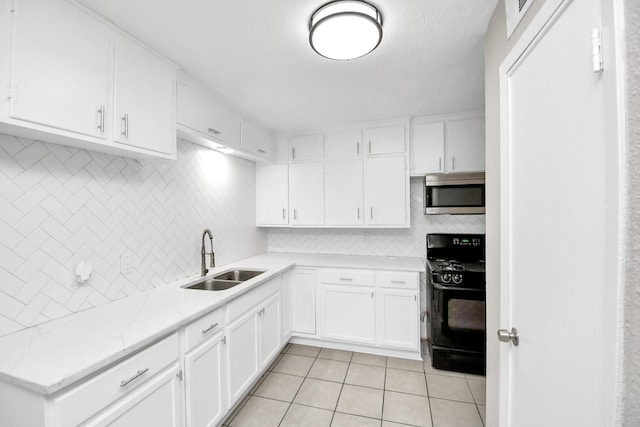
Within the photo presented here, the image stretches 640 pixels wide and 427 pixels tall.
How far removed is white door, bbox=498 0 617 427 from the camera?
0.60 meters

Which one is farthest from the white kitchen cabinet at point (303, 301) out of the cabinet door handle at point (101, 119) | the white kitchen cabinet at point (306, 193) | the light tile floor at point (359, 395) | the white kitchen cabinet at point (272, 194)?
the cabinet door handle at point (101, 119)

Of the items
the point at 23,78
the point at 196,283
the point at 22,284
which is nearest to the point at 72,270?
the point at 22,284

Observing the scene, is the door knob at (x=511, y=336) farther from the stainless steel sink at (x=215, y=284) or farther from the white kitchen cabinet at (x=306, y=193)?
the white kitchen cabinet at (x=306, y=193)

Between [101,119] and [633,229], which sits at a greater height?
[101,119]

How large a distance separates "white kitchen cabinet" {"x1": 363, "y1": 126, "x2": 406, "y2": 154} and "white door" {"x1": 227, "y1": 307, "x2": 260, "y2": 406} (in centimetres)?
203

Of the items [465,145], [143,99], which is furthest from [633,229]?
[465,145]

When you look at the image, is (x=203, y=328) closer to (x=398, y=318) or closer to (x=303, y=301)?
(x=303, y=301)

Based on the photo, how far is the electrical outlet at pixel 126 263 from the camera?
69.2 inches

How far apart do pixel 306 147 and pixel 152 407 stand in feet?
8.73

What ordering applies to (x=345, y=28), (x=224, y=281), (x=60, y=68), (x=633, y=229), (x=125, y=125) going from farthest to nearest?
1. (x=224, y=281)
2. (x=125, y=125)
3. (x=345, y=28)
4. (x=60, y=68)
5. (x=633, y=229)

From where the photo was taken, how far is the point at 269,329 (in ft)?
7.95

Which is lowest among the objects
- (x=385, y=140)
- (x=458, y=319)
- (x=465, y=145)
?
(x=458, y=319)

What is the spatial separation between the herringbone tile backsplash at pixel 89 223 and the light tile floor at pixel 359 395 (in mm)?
1197

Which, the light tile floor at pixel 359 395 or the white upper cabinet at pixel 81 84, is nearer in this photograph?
the white upper cabinet at pixel 81 84
